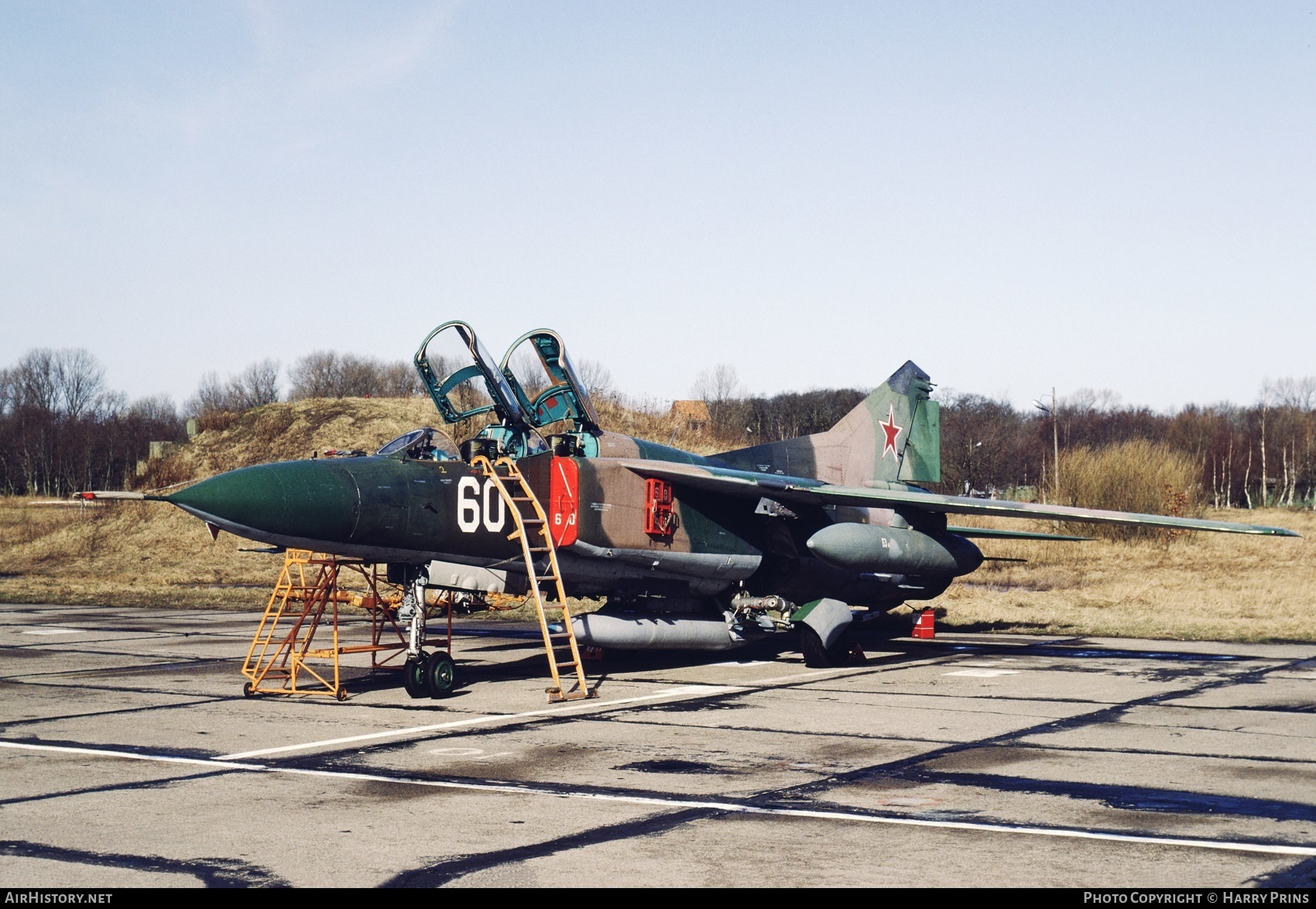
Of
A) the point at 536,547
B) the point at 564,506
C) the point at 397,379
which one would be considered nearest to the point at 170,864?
the point at 536,547

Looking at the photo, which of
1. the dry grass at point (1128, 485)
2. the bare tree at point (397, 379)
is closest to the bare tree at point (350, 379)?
the bare tree at point (397, 379)

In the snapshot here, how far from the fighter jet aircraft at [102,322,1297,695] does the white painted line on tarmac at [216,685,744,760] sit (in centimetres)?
125

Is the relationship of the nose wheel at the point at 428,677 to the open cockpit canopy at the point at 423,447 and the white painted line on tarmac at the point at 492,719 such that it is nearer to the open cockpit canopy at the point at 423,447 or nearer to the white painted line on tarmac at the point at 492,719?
the white painted line on tarmac at the point at 492,719

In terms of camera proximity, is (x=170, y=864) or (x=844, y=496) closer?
(x=170, y=864)

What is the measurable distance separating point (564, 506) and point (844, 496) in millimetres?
3826

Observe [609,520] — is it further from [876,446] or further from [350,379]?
[350,379]

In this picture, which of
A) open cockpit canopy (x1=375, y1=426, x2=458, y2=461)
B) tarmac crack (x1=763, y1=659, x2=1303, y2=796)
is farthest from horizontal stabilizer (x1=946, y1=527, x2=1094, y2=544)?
open cockpit canopy (x1=375, y1=426, x2=458, y2=461)

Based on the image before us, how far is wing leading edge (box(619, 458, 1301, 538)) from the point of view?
14203 mm

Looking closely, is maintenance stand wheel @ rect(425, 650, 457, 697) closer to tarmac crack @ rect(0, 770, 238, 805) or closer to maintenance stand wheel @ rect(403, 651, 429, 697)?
maintenance stand wheel @ rect(403, 651, 429, 697)

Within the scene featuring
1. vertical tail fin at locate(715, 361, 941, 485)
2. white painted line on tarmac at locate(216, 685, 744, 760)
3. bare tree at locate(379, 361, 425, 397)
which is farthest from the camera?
bare tree at locate(379, 361, 425, 397)

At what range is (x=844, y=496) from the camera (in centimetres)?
1495
